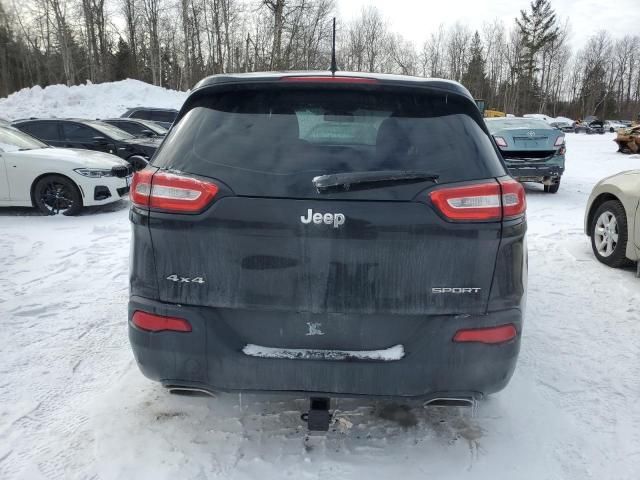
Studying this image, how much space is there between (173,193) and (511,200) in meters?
1.45

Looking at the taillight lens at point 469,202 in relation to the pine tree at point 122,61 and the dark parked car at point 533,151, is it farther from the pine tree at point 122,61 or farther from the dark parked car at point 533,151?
the pine tree at point 122,61

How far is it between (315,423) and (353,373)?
0.41 meters

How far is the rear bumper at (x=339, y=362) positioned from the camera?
2.05m

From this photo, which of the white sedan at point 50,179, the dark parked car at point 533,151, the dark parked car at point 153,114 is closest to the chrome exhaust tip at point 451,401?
the white sedan at point 50,179

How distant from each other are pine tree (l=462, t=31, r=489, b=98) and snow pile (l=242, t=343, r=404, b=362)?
74337 millimetres

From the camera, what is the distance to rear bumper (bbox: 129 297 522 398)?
2.05 m

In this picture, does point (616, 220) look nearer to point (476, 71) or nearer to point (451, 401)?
point (451, 401)

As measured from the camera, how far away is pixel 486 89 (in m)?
74.3

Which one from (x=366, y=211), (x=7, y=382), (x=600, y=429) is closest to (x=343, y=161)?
(x=366, y=211)

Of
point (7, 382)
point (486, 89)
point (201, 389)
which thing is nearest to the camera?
point (201, 389)

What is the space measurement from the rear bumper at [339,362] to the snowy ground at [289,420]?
47cm

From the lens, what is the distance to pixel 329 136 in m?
2.21

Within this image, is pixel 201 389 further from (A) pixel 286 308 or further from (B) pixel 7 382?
(B) pixel 7 382

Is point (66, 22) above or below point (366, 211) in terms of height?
above
